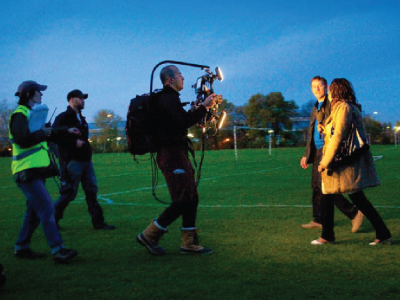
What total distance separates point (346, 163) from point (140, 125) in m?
2.41

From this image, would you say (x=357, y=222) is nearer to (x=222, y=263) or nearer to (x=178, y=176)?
(x=222, y=263)

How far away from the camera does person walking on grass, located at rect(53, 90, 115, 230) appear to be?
25.2 feet

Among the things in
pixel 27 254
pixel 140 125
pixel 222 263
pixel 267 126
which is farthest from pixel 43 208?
pixel 267 126

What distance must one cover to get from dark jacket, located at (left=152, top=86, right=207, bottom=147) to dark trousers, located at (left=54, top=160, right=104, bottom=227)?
7.96 ft

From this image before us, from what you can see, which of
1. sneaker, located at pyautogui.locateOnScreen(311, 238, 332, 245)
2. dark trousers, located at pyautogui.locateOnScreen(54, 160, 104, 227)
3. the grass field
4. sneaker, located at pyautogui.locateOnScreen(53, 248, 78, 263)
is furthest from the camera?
dark trousers, located at pyautogui.locateOnScreen(54, 160, 104, 227)

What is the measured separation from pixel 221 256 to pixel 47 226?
1.93 m

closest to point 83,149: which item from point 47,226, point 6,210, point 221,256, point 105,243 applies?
point 105,243

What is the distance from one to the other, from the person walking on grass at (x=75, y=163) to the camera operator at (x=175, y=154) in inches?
82.7

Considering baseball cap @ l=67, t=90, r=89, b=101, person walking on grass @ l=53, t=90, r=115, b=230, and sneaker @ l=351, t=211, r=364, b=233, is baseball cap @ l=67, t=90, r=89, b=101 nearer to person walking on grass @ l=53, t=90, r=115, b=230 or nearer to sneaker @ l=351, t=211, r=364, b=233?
person walking on grass @ l=53, t=90, r=115, b=230

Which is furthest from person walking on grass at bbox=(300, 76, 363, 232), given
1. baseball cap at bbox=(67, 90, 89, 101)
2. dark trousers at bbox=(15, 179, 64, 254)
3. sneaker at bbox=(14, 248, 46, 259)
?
sneaker at bbox=(14, 248, 46, 259)

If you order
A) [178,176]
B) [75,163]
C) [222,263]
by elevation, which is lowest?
[222,263]

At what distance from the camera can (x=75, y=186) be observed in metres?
7.73

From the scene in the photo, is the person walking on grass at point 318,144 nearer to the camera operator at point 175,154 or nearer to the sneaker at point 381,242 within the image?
the sneaker at point 381,242

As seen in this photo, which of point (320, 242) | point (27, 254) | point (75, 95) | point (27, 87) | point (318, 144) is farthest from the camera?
point (75, 95)
